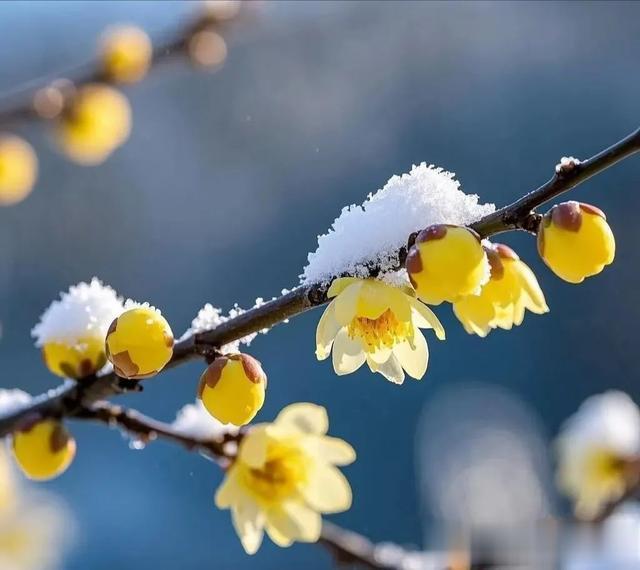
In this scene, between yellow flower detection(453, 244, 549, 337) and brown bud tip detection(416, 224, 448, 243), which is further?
yellow flower detection(453, 244, 549, 337)

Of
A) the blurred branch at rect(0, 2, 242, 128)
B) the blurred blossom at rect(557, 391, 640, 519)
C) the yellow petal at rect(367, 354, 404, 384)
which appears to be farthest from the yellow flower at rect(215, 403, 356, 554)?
the blurred branch at rect(0, 2, 242, 128)

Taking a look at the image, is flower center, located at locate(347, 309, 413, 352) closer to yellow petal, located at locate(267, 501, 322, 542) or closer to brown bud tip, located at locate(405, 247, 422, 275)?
brown bud tip, located at locate(405, 247, 422, 275)

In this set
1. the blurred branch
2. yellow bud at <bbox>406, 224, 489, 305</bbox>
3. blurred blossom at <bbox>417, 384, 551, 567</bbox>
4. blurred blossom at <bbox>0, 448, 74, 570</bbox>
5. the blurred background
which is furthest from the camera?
the blurred background

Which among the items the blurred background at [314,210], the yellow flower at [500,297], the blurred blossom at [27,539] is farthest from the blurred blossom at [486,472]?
the blurred blossom at [27,539]

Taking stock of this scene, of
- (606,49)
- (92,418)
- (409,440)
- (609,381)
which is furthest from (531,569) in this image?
(606,49)

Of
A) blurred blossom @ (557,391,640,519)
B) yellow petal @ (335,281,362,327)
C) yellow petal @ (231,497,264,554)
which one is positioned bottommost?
yellow petal @ (231,497,264,554)

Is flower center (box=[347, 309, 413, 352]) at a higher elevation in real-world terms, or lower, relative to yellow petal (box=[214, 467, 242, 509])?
higher

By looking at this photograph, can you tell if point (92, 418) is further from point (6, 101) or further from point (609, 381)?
point (609, 381)
